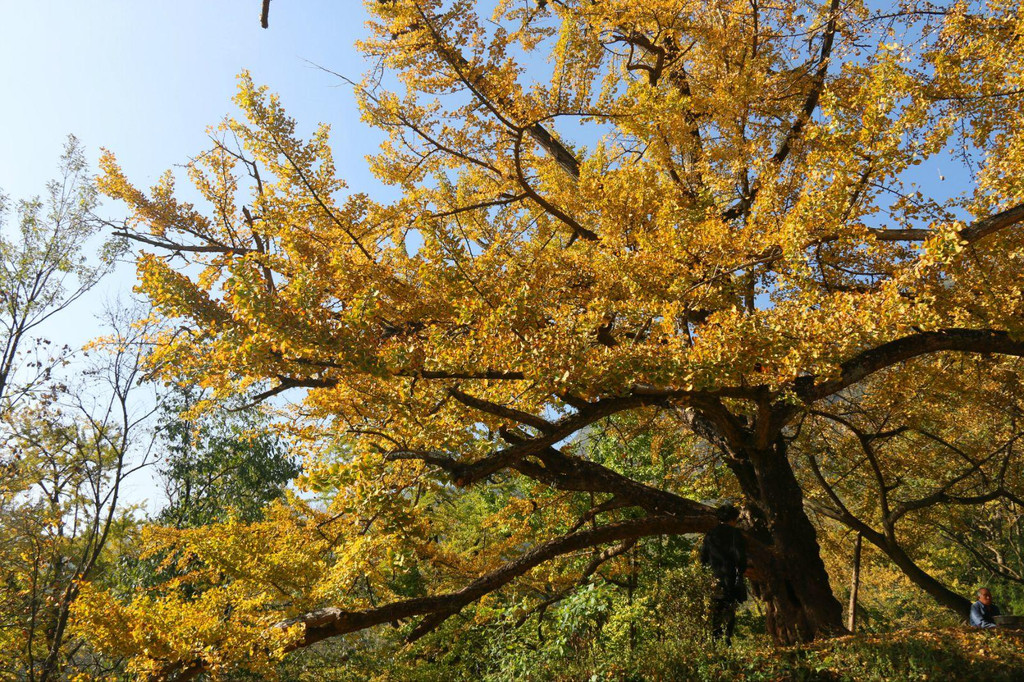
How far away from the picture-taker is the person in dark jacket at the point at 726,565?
6391mm

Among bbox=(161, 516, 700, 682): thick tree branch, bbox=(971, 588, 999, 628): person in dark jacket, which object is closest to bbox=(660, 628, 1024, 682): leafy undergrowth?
bbox=(971, 588, 999, 628): person in dark jacket

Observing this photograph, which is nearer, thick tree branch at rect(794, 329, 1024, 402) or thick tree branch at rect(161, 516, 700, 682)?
thick tree branch at rect(161, 516, 700, 682)

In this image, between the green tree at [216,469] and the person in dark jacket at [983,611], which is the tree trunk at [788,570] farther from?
the green tree at [216,469]

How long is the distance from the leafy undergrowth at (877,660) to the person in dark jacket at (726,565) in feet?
1.41

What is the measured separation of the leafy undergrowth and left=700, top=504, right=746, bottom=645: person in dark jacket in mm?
428

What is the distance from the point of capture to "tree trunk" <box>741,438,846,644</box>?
20.7ft

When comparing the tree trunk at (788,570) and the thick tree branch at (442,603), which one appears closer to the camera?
the thick tree branch at (442,603)

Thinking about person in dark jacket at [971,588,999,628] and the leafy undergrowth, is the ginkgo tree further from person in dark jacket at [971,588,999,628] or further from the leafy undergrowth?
person in dark jacket at [971,588,999,628]

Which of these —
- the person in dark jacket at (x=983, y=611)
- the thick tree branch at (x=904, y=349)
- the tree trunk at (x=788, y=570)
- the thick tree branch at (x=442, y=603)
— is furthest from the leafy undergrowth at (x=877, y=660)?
the thick tree branch at (x=904, y=349)

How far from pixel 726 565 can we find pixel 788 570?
0.66 meters

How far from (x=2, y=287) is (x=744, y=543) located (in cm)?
977

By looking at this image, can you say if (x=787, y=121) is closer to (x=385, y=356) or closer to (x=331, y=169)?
(x=331, y=169)

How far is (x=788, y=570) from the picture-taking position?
643cm

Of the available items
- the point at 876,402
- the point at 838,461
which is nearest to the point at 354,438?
the point at 876,402
